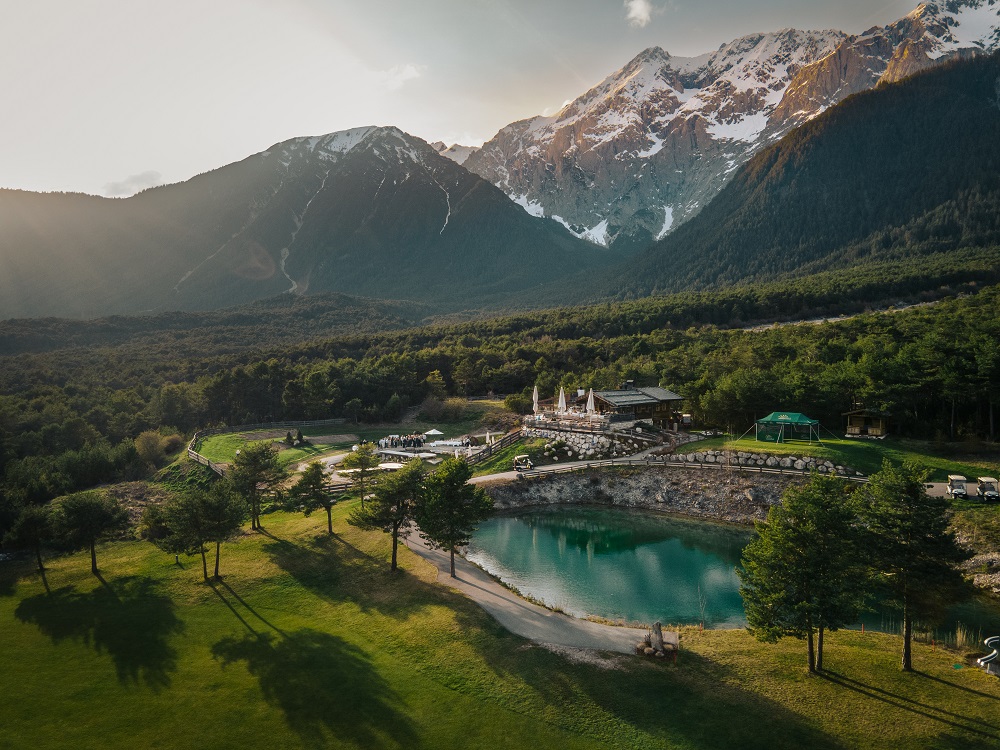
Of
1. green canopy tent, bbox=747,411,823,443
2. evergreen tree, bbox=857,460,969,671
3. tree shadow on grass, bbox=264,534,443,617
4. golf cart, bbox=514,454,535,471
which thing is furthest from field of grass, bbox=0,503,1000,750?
green canopy tent, bbox=747,411,823,443

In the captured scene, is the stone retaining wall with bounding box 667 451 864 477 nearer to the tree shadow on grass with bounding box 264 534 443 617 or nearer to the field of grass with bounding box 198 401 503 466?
the field of grass with bounding box 198 401 503 466

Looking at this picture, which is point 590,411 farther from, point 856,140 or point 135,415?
point 856,140

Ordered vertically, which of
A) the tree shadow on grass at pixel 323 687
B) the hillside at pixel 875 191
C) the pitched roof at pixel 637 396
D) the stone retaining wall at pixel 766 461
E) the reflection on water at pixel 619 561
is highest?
the hillside at pixel 875 191

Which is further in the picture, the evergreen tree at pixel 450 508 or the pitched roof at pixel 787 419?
the pitched roof at pixel 787 419

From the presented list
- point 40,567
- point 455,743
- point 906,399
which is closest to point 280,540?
point 40,567

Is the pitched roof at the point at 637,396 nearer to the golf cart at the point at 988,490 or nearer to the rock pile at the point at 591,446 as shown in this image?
the rock pile at the point at 591,446

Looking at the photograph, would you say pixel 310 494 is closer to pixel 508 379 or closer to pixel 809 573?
pixel 809 573

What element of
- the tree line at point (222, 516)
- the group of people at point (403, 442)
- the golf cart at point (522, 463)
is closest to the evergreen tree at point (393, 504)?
the tree line at point (222, 516)
